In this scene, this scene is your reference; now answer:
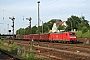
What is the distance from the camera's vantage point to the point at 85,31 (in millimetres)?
63531

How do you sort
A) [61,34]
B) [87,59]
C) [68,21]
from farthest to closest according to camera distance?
[68,21]
[61,34]
[87,59]

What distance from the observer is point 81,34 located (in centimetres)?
6334

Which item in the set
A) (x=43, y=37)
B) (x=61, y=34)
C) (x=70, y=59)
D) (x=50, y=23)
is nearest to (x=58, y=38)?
(x=61, y=34)

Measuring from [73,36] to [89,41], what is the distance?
4.58m

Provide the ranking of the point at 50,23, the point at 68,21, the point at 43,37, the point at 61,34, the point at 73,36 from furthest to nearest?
the point at 50,23, the point at 68,21, the point at 43,37, the point at 61,34, the point at 73,36

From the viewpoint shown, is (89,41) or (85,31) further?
(85,31)

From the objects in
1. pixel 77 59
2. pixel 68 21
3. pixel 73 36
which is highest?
pixel 68 21

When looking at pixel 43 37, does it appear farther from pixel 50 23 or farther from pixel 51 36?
pixel 50 23

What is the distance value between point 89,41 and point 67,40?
569cm

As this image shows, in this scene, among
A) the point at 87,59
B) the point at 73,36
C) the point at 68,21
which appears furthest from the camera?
the point at 68,21

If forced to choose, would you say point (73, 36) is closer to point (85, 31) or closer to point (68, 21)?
point (85, 31)

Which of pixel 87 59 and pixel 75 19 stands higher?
pixel 75 19

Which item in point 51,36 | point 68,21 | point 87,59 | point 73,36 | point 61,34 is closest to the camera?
point 87,59

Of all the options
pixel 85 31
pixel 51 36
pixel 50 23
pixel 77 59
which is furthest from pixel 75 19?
pixel 77 59
